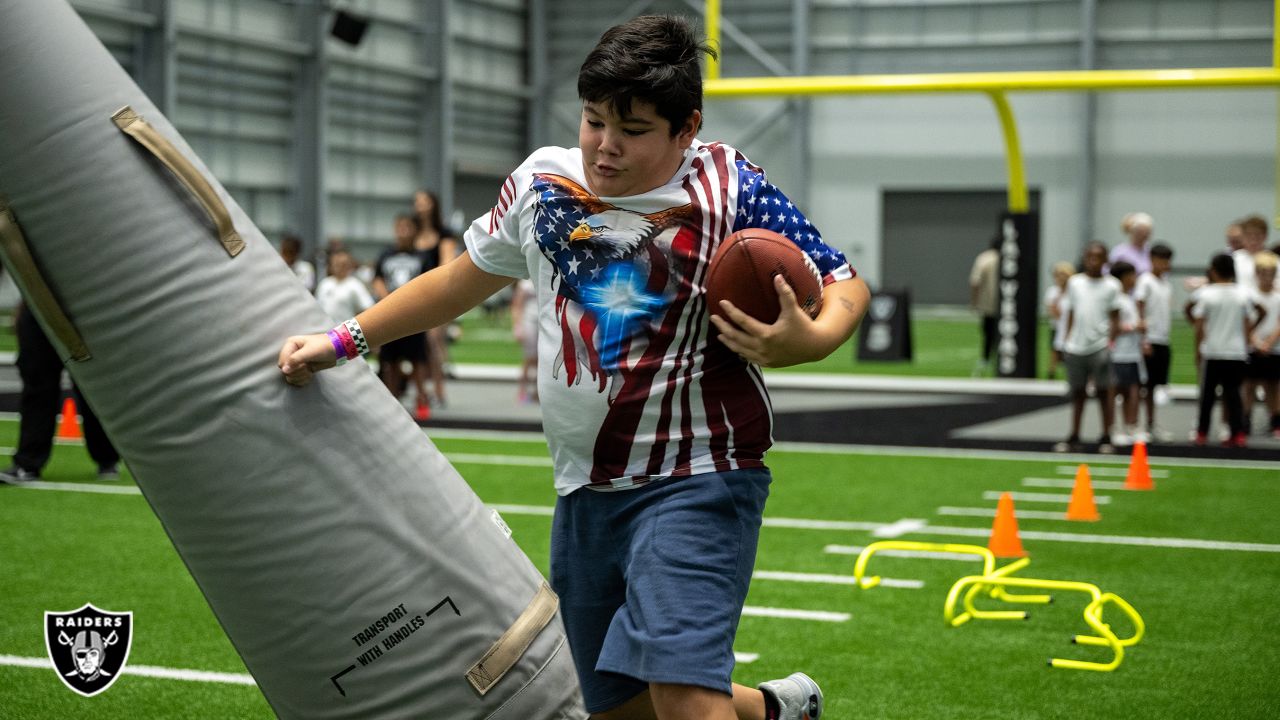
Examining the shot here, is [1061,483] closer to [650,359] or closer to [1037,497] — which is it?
[1037,497]

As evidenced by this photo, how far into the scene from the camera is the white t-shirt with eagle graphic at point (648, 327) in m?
3.29

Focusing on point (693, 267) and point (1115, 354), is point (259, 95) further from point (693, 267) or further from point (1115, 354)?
point (693, 267)

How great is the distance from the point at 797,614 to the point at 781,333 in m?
3.30

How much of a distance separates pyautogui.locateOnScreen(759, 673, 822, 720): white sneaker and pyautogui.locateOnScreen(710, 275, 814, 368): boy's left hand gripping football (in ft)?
2.80

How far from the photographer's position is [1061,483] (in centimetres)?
1030

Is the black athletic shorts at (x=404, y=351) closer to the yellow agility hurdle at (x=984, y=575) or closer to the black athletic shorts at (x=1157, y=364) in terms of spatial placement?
Result: the black athletic shorts at (x=1157, y=364)

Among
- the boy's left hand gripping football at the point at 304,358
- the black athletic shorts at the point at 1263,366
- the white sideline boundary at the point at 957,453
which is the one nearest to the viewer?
the boy's left hand gripping football at the point at 304,358

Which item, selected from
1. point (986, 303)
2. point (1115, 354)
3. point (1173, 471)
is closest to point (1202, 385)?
point (1115, 354)

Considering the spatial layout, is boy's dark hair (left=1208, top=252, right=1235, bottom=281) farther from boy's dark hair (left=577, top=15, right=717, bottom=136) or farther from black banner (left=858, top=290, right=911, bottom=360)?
black banner (left=858, top=290, right=911, bottom=360)

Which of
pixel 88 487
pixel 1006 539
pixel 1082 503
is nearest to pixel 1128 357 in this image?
pixel 1082 503

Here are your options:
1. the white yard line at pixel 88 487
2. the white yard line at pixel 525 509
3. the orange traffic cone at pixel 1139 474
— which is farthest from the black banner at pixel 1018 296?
the white yard line at pixel 88 487

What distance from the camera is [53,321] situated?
3387 millimetres

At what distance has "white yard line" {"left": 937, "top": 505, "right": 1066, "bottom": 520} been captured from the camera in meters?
8.88

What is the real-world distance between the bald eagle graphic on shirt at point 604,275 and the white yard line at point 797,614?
10.0 ft
